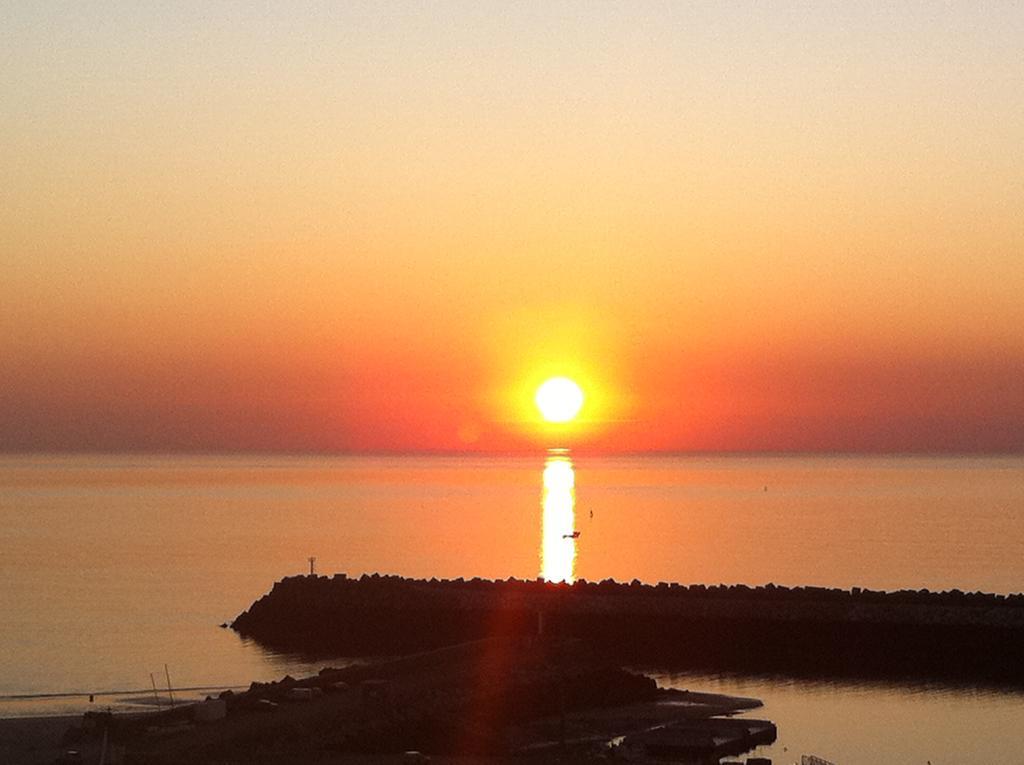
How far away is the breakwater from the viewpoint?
207ft

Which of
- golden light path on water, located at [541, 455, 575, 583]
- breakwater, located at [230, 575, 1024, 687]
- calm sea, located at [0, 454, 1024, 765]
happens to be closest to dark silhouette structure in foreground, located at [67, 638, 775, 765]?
calm sea, located at [0, 454, 1024, 765]

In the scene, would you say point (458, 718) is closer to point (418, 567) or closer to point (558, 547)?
point (418, 567)

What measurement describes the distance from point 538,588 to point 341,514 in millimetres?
118589

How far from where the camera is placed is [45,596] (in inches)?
3674

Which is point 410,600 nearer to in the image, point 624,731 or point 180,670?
point 180,670

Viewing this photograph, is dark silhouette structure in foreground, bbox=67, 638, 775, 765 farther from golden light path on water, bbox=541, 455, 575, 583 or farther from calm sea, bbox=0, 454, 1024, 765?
golden light path on water, bbox=541, 455, 575, 583

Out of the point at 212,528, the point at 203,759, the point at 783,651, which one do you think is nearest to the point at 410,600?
the point at 783,651

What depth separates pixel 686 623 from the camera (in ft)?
227

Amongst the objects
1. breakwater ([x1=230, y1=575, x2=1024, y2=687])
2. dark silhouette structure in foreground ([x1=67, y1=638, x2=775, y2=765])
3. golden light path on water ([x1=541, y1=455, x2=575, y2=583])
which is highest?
golden light path on water ([x1=541, y1=455, x2=575, y2=583])

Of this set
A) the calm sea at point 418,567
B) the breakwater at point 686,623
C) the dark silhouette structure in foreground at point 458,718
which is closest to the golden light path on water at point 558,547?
the calm sea at point 418,567

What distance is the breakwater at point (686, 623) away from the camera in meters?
63.2

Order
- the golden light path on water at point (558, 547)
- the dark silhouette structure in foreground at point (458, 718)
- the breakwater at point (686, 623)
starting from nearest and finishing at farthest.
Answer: the dark silhouette structure in foreground at point (458, 718), the breakwater at point (686, 623), the golden light path on water at point (558, 547)

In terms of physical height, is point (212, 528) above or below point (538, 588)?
above

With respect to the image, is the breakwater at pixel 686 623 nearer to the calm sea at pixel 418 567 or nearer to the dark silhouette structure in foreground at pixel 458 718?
the calm sea at pixel 418 567
